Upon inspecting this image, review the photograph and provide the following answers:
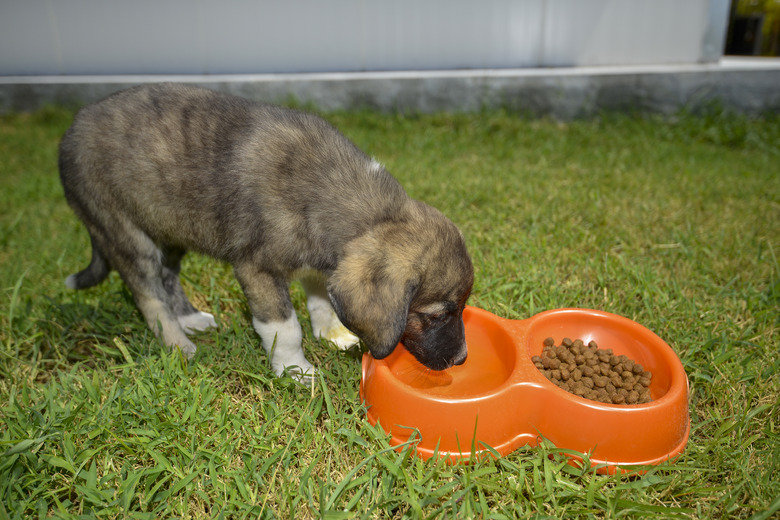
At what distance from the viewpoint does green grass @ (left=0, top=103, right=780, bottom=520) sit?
216 cm

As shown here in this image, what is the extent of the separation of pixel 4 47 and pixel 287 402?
8.53m

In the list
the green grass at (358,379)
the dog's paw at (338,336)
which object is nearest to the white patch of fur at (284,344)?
the green grass at (358,379)

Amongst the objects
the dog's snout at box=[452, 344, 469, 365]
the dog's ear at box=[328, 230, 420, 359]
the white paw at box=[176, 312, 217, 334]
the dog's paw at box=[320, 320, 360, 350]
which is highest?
the dog's ear at box=[328, 230, 420, 359]

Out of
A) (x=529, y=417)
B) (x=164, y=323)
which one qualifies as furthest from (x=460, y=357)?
(x=164, y=323)

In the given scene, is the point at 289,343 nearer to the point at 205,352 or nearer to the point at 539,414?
the point at 205,352

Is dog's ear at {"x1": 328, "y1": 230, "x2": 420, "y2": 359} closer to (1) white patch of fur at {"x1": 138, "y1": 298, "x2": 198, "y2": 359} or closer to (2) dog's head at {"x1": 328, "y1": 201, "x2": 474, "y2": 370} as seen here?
(2) dog's head at {"x1": 328, "y1": 201, "x2": 474, "y2": 370}

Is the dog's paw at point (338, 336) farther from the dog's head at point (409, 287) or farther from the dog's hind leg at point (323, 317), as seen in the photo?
the dog's head at point (409, 287)

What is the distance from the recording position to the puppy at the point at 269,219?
2.34 meters

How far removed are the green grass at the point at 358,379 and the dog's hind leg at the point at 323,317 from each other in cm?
8

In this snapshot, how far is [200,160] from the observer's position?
2762 mm

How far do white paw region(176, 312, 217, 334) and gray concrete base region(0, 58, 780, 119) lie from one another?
15.9ft

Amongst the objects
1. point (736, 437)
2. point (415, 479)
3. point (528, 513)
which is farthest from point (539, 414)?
point (736, 437)

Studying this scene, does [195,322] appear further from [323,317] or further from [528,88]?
[528,88]

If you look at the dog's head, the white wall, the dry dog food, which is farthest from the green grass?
the white wall
